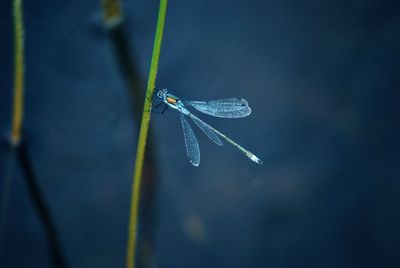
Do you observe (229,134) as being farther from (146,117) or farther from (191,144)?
(146,117)

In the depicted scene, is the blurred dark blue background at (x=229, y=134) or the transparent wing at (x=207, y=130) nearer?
the blurred dark blue background at (x=229, y=134)

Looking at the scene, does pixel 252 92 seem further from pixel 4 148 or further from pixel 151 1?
pixel 4 148

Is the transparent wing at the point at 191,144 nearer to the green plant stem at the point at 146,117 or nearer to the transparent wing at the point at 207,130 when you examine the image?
the transparent wing at the point at 207,130

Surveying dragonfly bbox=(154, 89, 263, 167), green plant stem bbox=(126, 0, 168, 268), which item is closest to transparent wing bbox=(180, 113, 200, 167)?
dragonfly bbox=(154, 89, 263, 167)

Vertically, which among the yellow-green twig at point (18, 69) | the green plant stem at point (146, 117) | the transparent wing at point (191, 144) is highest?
the yellow-green twig at point (18, 69)

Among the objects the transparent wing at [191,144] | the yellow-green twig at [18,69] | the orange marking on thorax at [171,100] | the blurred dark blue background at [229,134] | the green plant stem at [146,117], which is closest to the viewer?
the green plant stem at [146,117]

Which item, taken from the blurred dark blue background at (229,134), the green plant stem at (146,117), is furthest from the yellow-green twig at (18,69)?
the green plant stem at (146,117)

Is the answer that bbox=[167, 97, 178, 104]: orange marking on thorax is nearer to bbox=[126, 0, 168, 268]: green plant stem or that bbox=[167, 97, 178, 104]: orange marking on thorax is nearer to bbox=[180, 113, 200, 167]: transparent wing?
bbox=[180, 113, 200, 167]: transparent wing

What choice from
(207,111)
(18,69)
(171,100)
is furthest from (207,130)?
(18,69)
